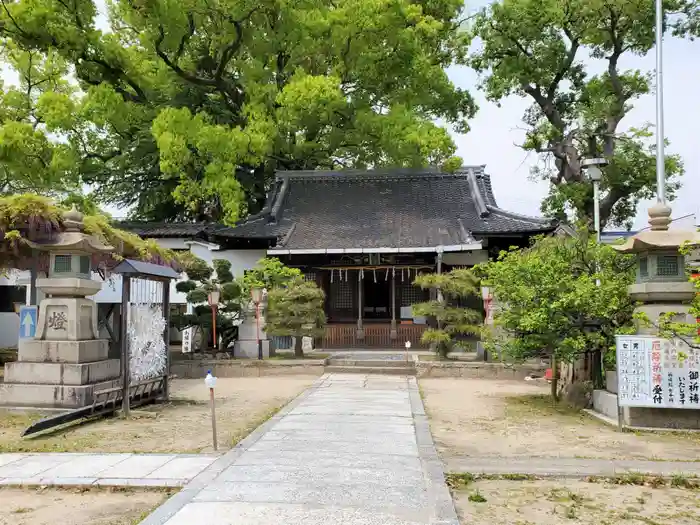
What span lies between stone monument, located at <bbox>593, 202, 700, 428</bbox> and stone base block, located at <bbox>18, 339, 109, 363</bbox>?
8.79m

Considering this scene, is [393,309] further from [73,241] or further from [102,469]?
[102,469]

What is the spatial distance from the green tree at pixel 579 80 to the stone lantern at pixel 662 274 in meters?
15.8

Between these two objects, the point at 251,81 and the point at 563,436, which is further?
the point at 251,81

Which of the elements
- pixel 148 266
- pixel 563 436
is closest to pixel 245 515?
pixel 563 436

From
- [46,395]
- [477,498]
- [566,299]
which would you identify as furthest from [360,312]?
[477,498]

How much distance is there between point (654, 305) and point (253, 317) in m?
11.7

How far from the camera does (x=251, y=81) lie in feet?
81.1

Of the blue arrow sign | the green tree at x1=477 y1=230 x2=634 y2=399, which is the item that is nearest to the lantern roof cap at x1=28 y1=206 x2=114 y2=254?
the blue arrow sign

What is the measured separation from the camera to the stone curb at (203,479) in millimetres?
4777

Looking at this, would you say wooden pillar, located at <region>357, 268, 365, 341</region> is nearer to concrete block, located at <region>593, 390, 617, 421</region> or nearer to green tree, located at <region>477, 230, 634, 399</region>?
green tree, located at <region>477, 230, 634, 399</region>

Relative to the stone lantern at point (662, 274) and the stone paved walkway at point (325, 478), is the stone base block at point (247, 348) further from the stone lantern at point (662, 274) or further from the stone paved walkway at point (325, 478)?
the stone lantern at point (662, 274)

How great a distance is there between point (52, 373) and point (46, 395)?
1.19 feet

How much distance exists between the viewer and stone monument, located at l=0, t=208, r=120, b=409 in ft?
31.9

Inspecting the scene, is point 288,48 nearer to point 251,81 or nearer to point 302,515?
point 251,81
